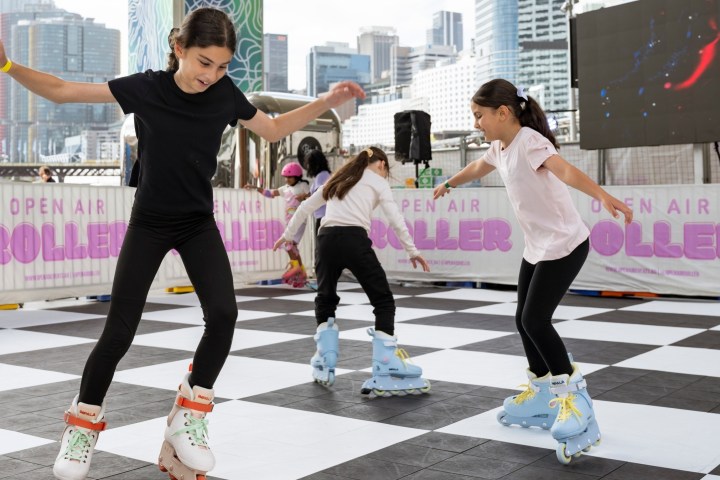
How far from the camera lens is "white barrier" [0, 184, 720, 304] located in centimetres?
733

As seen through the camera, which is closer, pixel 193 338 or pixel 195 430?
pixel 195 430

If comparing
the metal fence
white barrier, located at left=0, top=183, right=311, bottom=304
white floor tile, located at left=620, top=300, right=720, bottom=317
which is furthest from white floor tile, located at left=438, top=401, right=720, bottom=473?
the metal fence

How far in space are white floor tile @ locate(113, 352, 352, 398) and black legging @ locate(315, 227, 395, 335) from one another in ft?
1.19

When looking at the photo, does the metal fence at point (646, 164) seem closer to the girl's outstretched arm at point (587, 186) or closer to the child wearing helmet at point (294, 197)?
the child wearing helmet at point (294, 197)

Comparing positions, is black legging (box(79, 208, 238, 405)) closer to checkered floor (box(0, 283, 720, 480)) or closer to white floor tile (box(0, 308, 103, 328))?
checkered floor (box(0, 283, 720, 480))

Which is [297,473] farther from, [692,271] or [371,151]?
[692,271]

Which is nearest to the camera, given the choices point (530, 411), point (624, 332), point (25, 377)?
point (530, 411)

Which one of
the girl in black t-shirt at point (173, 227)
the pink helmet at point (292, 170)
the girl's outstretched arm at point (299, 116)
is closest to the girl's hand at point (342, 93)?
the girl's outstretched arm at point (299, 116)

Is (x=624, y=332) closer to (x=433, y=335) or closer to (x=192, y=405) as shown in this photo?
(x=433, y=335)

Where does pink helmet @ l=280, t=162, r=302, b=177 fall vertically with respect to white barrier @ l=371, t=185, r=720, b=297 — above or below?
above

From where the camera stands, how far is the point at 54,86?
2.27m

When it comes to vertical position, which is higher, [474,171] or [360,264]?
[474,171]

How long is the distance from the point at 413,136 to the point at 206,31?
A: 27.2 ft

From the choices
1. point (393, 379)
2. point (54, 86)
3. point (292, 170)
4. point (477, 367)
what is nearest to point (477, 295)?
point (292, 170)
